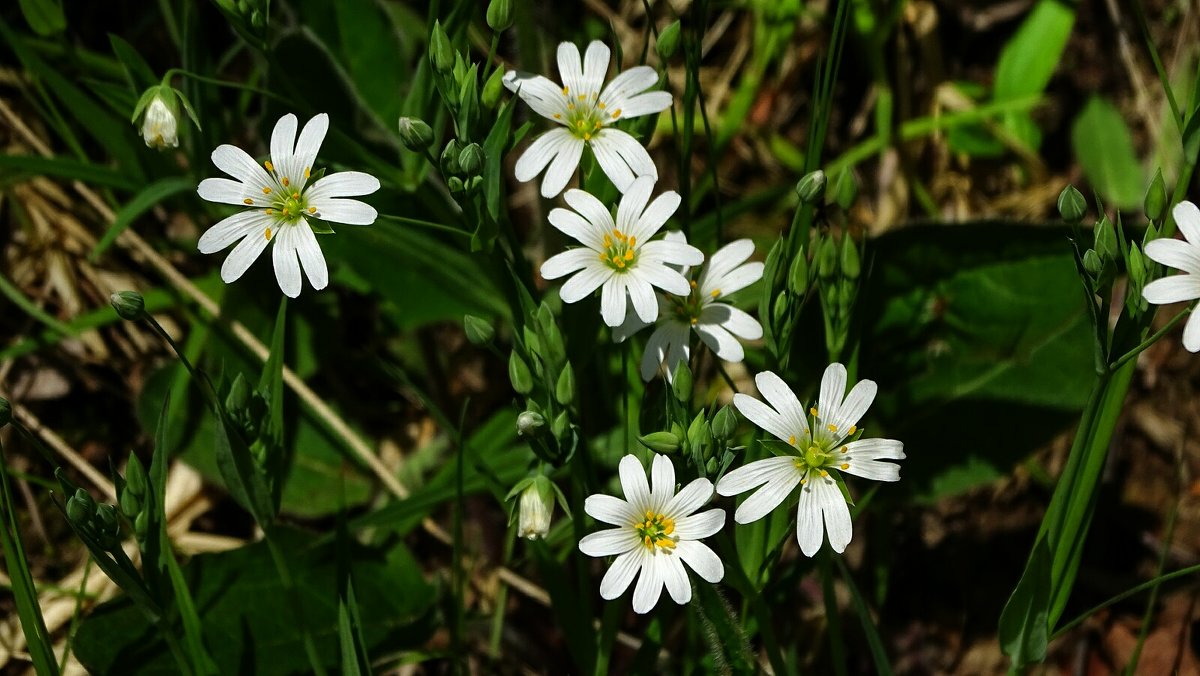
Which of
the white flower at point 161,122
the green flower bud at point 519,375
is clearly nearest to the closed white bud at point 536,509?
the green flower bud at point 519,375

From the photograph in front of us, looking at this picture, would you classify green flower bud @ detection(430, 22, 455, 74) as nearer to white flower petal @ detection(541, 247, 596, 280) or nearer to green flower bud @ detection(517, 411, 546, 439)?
white flower petal @ detection(541, 247, 596, 280)

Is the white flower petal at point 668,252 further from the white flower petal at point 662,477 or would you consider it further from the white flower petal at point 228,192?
the white flower petal at point 228,192

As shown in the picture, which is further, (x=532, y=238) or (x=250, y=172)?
(x=532, y=238)

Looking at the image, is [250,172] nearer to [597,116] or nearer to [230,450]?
[230,450]

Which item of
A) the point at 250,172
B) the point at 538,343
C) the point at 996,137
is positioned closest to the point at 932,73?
the point at 996,137

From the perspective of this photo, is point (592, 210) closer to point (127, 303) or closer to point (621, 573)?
point (621, 573)

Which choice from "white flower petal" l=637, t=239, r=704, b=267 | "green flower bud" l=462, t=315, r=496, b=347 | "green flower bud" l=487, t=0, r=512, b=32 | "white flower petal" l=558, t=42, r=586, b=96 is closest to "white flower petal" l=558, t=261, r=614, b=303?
"white flower petal" l=637, t=239, r=704, b=267
